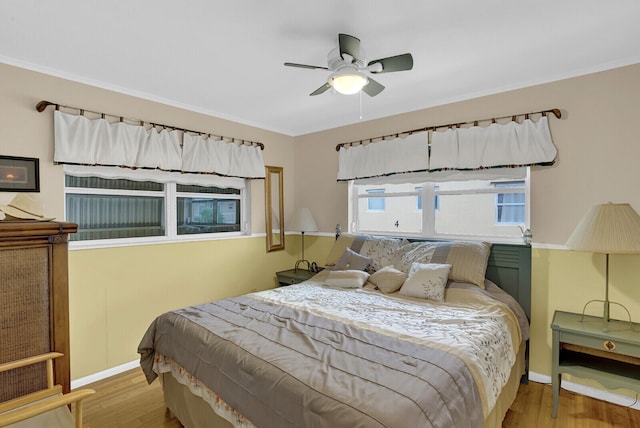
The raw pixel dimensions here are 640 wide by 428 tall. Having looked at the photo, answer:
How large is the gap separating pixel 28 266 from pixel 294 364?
133 centimetres

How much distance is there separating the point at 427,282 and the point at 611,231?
48.5 inches

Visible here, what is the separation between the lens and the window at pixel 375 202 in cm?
385

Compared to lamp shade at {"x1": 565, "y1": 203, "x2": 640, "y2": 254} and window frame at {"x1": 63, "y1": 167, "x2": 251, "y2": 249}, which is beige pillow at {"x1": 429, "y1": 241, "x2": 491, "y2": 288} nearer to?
lamp shade at {"x1": 565, "y1": 203, "x2": 640, "y2": 254}

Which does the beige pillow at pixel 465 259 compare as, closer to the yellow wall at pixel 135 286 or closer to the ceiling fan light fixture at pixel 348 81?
the ceiling fan light fixture at pixel 348 81

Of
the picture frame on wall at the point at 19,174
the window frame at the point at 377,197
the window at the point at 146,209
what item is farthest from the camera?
the window frame at the point at 377,197

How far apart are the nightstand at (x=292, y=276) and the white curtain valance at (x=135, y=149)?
4.21 feet

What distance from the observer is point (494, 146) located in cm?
293

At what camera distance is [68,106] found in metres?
2.61

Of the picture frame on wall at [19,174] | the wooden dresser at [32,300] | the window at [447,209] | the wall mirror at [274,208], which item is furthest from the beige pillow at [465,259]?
the picture frame on wall at [19,174]

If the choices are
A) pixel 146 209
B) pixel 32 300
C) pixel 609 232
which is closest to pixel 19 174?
pixel 146 209

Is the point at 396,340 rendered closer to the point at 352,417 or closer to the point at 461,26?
the point at 352,417

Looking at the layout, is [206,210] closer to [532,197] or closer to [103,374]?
[103,374]

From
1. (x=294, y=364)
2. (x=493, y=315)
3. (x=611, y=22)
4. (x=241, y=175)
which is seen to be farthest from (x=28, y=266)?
(x=611, y=22)

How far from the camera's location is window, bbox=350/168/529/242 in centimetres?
299
